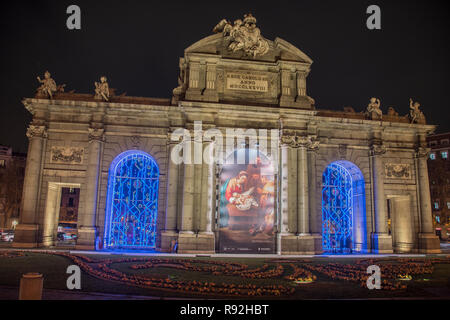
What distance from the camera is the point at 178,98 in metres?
24.6

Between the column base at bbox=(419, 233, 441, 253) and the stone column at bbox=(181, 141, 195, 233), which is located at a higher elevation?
the stone column at bbox=(181, 141, 195, 233)

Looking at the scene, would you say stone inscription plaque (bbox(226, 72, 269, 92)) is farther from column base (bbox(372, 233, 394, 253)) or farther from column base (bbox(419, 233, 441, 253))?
column base (bbox(419, 233, 441, 253))

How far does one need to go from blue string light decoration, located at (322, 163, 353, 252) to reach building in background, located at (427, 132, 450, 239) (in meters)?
35.8

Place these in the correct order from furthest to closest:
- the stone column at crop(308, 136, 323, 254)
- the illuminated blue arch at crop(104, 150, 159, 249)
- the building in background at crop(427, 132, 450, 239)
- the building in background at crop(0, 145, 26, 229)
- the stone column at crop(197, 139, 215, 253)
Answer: the building in background at crop(427, 132, 450, 239) → the building in background at crop(0, 145, 26, 229) → the illuminated blue arch at crop(104, 150, 159, 249) → the stone column at crop(308, 136, 323, 254) → the stone column at crop(197, 139, 215, 253)

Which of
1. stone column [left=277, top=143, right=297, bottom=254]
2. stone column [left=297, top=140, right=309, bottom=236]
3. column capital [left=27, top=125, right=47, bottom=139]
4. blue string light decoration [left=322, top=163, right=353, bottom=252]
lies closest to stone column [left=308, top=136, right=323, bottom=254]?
stone column [left=297, top=140, right=309, bottom=236]

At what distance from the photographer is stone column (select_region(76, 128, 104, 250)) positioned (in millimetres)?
22344

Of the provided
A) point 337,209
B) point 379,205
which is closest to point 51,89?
point 337,209

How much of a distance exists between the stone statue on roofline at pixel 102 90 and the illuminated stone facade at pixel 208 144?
2.10 ft

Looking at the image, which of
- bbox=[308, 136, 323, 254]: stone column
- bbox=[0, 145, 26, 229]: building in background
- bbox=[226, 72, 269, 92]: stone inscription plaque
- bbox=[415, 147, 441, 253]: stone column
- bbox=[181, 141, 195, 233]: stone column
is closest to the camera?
bbox=[181, 141, 195, 233]: stone column

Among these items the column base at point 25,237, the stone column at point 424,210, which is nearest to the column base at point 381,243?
the stone column at point 424,210

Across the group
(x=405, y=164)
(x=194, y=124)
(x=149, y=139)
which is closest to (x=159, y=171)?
(x=149, y=139)

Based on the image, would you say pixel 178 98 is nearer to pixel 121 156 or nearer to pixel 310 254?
pixel 121 156

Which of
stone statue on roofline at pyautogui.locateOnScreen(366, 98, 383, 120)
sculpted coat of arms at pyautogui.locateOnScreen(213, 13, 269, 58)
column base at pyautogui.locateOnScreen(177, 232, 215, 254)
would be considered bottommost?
column base at pyautogui.locateOnScreen(177, 232, 215, 254)
